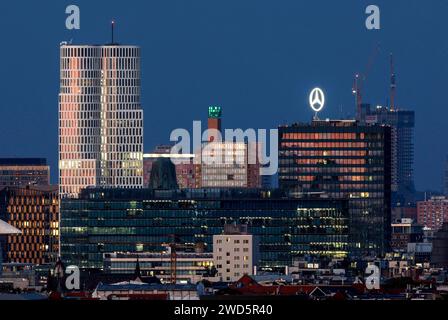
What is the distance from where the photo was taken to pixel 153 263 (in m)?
200

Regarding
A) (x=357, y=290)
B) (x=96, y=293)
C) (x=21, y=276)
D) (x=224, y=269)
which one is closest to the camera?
(x=96, y=293)

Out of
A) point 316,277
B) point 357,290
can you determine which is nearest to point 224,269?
point 316,277

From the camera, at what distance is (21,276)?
169250mm
